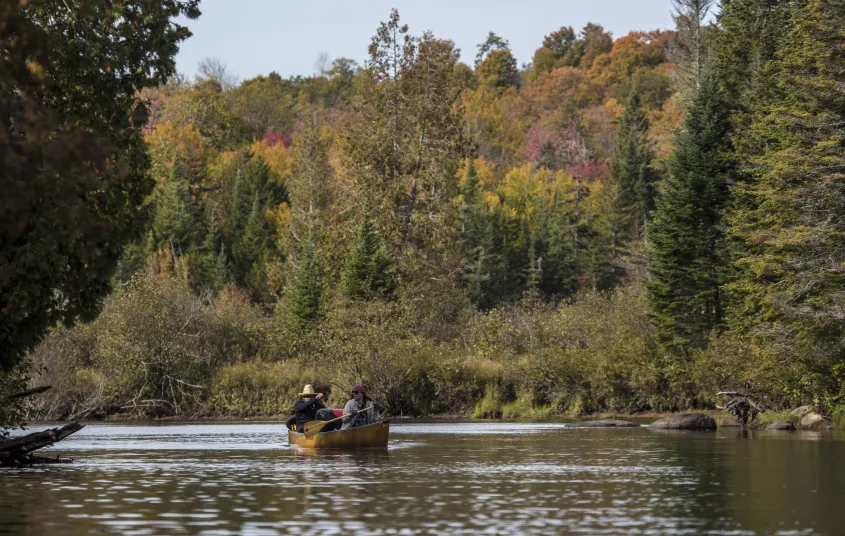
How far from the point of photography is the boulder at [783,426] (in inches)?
1925

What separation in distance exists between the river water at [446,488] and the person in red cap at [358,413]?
134 centimetres

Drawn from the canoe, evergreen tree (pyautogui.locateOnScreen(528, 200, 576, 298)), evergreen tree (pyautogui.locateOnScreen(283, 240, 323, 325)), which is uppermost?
evergreen tree (pyautogui.locateOnScreen(528, 200, 576, 298))

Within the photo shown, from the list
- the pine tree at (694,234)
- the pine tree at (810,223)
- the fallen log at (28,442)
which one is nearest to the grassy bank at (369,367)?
the pine tree at (694,234)

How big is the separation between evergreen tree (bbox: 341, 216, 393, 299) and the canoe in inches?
1260

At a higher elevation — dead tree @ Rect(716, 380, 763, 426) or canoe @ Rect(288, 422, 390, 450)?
dead tree @ Rect(716, 380, 763, 426)

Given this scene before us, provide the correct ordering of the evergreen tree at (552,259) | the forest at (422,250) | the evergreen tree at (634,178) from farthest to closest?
1. the evergreen tree at (552,259)
2. the evergreen tree at (634,178)
3. the forest at (422,250)

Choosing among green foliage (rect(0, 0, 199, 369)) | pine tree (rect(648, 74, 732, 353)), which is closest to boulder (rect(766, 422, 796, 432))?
pine tree (rect(648, 74, 732, 353))

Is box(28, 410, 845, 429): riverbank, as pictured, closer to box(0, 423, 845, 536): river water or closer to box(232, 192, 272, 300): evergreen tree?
box(0, 423, 845, 536): river water

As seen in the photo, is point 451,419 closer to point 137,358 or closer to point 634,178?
point 137,358

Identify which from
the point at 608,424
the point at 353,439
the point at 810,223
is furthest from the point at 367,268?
the point at 353,439

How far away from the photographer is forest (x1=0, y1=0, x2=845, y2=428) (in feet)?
78.8

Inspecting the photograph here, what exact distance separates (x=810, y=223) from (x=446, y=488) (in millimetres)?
27904

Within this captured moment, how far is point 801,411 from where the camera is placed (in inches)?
2025

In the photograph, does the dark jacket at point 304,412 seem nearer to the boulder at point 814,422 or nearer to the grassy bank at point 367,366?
the boulder at point 814,422
